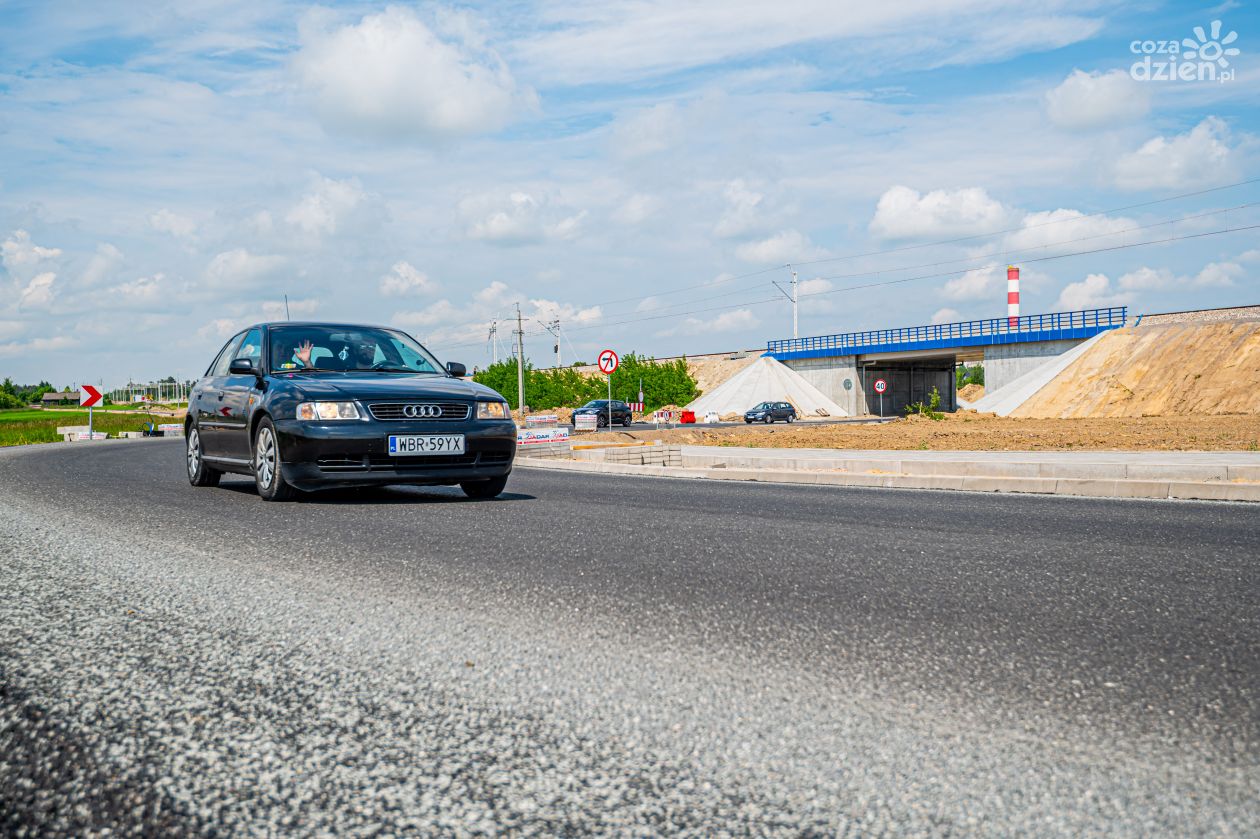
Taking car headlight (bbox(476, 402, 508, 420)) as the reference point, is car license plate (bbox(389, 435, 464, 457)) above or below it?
below

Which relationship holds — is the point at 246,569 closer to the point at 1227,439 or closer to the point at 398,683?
the point at 398,683

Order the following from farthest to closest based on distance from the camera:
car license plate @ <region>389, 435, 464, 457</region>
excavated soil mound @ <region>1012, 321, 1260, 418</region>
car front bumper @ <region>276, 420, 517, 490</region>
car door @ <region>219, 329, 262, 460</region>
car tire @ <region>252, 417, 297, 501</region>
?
excavated soil mound @ <region>1012, 321, 1260, 418</region>
car door @ <region>219, 329, 262, 460</region>
car tire @ <region>252, 417, 297, 501</region>
car license plate @ <region>389, 435, 464, 457</region>
car front bumper @ <region>276, 420, 517, 490</region>

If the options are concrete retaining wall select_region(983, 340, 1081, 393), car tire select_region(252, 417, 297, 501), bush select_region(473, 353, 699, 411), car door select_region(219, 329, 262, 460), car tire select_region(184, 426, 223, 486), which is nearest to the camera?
car tire select_region(252, 417, 297, 501)

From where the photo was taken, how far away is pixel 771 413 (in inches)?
2227

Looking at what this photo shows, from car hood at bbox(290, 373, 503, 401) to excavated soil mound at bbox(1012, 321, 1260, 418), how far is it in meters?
35.7

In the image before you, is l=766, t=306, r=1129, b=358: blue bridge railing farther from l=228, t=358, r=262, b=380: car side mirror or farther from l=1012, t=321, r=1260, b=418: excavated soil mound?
l=228, t=358, r=262, b=380: car side mirror

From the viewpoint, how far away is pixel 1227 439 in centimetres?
2058

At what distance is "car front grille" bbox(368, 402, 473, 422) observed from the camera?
7691mm

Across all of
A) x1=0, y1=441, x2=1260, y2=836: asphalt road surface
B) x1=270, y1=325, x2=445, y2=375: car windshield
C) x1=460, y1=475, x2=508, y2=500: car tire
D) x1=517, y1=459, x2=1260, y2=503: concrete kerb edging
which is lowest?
x1=517, y1=459, x2=1260, y2=503: concrete kerb edging

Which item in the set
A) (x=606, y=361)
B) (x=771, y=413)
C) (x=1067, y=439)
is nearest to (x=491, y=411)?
(x=606, y=361)

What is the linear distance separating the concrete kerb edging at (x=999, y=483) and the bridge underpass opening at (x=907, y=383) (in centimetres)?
5915

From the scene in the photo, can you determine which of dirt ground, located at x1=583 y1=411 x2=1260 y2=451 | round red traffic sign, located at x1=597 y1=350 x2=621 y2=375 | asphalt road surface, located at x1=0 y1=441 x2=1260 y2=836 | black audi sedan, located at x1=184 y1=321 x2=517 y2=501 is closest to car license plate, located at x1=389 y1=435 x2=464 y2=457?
black audi sedan, located at x1=184 y1=321 x2=517 y2=501

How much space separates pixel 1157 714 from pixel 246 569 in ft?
13.2

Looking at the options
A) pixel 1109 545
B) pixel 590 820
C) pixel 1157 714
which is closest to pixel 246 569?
pixel 590 820
